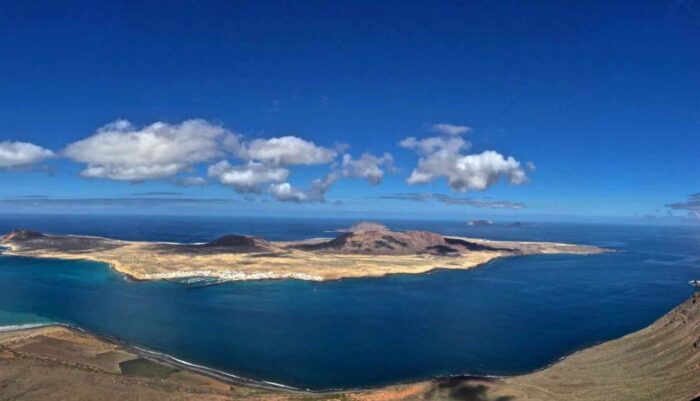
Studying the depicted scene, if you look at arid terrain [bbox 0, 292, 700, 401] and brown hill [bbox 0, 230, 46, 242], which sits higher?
brown hill [bbox 0, 230, 46, 242]

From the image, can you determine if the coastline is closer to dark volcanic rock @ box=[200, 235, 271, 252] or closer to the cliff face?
dark volcanic rock @ box=[200, 235, 271, 252]

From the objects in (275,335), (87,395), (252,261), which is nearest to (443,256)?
(252,261)

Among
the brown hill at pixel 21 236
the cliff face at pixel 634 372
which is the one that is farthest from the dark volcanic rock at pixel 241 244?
the cliff face at pixel 634 372

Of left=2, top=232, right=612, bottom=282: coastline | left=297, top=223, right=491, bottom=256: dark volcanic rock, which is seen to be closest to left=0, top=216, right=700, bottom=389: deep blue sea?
left=2, top=232, right=612, bottom=282: coastline

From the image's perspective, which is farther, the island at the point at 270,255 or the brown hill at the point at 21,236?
the brown hill at the point at 21,236

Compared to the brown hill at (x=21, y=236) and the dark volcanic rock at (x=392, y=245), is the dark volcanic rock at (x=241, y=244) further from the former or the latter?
the brown hill at (x=21, y=236)

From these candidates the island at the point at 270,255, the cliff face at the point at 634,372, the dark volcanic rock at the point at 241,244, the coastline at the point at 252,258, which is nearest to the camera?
the cliff face at the point at 634,372

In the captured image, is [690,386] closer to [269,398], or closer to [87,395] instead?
[269,398]
